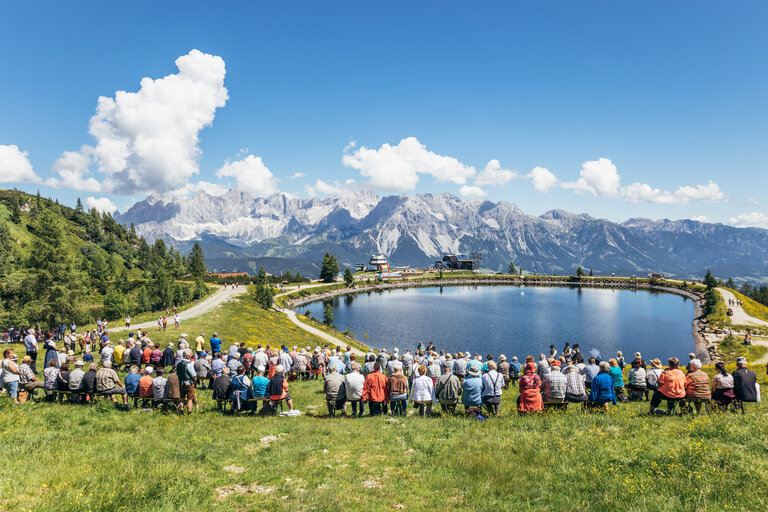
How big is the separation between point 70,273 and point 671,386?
2206 inches

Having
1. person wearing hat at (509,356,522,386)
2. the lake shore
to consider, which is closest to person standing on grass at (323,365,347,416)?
person wearing hat at (509,356,522,386)

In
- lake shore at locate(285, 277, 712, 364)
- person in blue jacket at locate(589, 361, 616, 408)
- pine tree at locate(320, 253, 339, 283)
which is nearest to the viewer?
person in blue jacket at locate(589, 361, 616, 408)

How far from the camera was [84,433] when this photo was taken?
41.8ft

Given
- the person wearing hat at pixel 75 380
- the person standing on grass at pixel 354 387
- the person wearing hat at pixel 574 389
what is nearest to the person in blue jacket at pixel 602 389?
the person wearing hat at pixel 574 389

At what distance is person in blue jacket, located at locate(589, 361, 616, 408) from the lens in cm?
1517

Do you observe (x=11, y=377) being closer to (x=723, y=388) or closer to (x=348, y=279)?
(x=723, y=388)

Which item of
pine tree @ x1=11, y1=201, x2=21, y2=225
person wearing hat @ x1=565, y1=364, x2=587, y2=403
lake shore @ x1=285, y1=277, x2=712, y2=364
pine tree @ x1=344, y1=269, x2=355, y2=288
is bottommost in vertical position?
lake shore @ x1=285, y1=277, x2=712, y2=364

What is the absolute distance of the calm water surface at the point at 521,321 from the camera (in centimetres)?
7094

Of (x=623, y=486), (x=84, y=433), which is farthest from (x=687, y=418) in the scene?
(x=84, y=433)

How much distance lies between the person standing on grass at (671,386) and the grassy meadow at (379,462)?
100cm

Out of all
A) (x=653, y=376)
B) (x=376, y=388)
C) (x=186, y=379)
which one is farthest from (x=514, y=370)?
(x=186, y=379)

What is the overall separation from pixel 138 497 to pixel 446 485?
710 cm

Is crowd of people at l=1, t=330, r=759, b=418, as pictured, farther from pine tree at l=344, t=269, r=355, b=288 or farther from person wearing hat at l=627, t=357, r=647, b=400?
pine tree at l=344, t=269, r=355, b=288

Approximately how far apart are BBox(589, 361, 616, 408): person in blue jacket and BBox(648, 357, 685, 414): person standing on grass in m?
1.76
